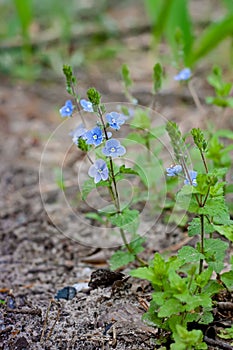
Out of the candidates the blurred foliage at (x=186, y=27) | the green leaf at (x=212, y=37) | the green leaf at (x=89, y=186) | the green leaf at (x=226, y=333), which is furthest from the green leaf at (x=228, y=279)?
the green leaf at (x=212, y=37)

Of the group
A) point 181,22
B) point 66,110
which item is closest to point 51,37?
point 181,22

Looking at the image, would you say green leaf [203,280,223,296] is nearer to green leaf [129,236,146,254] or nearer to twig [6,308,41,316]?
green leaf [129,236,146,254]

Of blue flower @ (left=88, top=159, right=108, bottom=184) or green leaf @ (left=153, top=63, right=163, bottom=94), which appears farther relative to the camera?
green leaf @ (left=153, top=63, right=163, bottom=94)

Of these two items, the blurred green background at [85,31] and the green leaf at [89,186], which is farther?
the blurred green background at [85,31]

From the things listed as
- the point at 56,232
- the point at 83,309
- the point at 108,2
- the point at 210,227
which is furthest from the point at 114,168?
the point at 108,2

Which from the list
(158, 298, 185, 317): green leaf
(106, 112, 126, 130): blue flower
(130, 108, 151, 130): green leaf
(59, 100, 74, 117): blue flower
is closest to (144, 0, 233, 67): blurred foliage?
(130, 108, 151, 130): green leaf

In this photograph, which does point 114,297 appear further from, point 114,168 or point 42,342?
point 114,168

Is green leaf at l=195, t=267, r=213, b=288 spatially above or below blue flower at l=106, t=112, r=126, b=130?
below

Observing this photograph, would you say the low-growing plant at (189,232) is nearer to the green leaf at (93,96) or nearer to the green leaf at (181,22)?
the green leaf at (93,96)

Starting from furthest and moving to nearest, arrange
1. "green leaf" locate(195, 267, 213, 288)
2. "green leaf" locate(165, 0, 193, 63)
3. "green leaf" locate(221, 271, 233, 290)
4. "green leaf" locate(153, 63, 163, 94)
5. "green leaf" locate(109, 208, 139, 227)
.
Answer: "green leaf" locate(165, 0, 193, 63), "green leaf" locate(153, 63, 163, 94), "green leaf" locate(109, 208, 139, 227), "green leaf" locate(221, 271, 233, 290), "green leaf" locate(195, 267, 213, 288)
